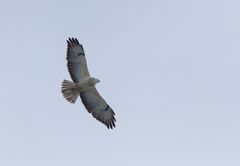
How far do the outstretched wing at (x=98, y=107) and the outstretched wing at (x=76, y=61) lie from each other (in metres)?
0.96

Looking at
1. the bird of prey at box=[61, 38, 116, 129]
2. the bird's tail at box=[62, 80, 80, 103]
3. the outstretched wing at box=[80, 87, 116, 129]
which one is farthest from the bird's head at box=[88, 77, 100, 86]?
the bird's tail at box=[62, 80, 80, 103]

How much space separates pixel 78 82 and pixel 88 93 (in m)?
0.95

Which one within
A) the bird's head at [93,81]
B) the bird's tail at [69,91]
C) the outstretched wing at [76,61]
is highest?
the outstretched wing at [76,61]

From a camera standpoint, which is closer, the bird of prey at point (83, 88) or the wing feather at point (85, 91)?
the bird of prey at point (83, 88)

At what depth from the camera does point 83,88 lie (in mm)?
33781

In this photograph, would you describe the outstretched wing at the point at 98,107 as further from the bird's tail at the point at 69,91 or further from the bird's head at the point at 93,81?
the bird's tail at the point at 69,91

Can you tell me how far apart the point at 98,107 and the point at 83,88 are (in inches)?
68.7

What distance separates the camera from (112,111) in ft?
115

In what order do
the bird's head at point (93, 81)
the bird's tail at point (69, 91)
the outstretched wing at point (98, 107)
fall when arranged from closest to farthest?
the bird's tail at point (69, 91)
the bird's head at point (93, 81)
the outstretched wing at point (98, 107)

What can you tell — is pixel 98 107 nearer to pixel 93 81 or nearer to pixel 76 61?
pixel 93 81

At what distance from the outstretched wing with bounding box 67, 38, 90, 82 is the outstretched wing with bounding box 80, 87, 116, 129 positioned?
96 centimetres

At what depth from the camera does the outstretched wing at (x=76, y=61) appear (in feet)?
111

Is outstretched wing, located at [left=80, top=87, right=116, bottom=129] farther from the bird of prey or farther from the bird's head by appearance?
the bird's head

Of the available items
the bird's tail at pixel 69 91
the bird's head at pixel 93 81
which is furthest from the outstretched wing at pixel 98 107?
the bird's tail at pixel 69 91
